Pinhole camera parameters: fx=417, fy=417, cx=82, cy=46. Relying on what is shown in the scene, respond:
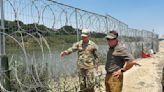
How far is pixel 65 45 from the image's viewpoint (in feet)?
33.5

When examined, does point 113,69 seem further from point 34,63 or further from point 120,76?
point 34,63

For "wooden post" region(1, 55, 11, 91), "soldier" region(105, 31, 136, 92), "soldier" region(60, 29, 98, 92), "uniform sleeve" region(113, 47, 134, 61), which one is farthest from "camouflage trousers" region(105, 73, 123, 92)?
"wooden post" region(1, 55, 11, 91)

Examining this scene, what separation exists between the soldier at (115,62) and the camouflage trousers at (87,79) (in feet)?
4.72

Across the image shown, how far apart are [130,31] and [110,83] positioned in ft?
52.4

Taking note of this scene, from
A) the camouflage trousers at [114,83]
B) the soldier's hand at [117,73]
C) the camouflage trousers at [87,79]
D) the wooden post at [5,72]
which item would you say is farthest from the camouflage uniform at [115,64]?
the wooden post at [5,72]

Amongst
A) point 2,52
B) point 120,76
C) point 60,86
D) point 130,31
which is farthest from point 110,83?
point 130,31

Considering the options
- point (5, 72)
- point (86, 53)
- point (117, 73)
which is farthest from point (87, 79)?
point (5, 72)

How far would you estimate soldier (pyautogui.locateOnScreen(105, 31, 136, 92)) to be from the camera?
7126 millimetres

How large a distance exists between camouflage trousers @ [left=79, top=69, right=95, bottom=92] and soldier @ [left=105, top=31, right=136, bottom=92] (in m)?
1.44

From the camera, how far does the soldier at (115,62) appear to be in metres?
7.13

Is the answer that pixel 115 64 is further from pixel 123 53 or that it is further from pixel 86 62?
pixel 86 62

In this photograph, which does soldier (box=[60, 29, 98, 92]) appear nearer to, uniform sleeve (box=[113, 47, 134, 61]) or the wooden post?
uniform sleeve (box=[113, 47, 134, 61])

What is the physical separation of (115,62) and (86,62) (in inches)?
63.5

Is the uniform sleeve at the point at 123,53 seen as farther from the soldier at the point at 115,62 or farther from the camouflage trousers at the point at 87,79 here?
the camouflage trousers at the point at 87,79
